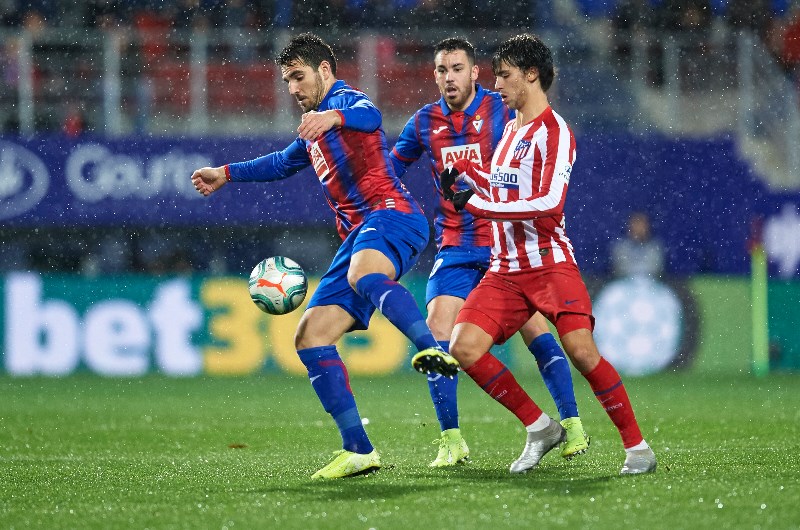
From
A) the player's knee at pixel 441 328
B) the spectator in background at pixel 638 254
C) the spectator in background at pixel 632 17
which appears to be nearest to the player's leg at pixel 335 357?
the player's knee at pixel 441 328

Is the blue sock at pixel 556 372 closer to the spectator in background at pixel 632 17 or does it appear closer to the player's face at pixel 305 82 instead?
the player's face at pixel 305 82

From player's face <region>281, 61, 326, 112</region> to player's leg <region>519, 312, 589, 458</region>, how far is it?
159 centimetres

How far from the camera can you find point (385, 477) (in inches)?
229

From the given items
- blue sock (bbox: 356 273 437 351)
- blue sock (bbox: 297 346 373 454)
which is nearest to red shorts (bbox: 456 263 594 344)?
blue sock (bbox: 356 273 437 351)

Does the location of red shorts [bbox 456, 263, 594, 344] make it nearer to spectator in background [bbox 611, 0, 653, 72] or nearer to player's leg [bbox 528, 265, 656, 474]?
player's leg [bbox 528, 265, 656, 474]

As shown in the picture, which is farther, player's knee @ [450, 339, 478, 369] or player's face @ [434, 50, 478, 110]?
player's face @ [434, 50, 478, 110]

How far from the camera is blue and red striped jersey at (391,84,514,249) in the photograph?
22.2 feet

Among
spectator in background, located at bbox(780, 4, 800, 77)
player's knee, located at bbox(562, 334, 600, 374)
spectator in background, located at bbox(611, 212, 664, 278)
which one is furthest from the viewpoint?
spectator in background, located at bbox(780, 4, 800, 77)

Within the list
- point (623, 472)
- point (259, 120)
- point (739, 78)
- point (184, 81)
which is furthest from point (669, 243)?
point (623, 472)

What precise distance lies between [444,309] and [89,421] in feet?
12.1

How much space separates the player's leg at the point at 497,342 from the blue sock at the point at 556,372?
19.2 inches

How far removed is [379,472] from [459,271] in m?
1.27

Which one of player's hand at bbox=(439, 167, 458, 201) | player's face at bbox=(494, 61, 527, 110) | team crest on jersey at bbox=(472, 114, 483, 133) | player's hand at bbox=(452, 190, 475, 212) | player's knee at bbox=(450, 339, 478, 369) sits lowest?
player's knee at bbox=(450, 339, 478, 369)

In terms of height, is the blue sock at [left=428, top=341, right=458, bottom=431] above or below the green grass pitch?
above
